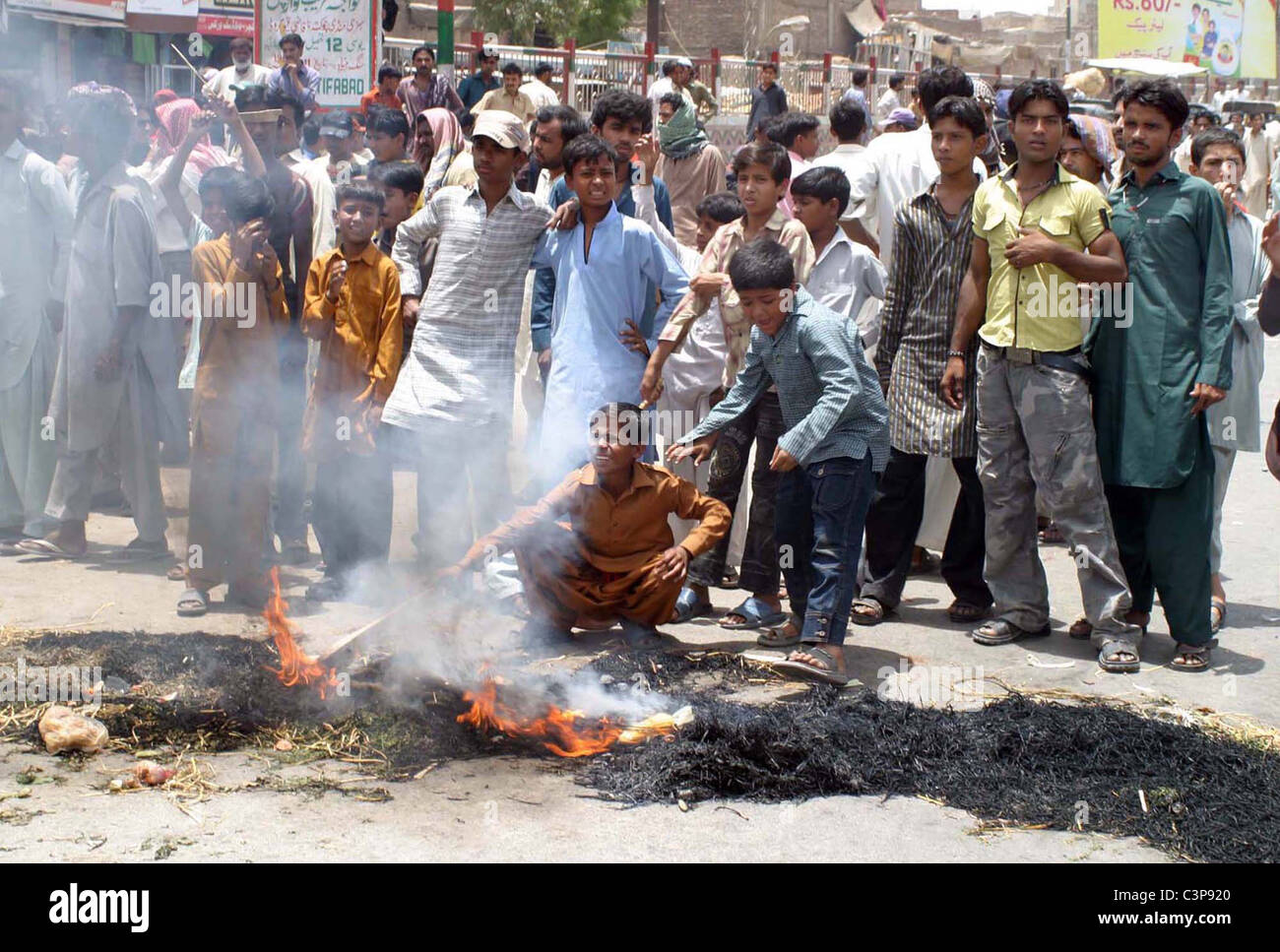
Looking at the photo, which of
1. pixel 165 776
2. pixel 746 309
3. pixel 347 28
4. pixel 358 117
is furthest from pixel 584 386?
pixel 358 117

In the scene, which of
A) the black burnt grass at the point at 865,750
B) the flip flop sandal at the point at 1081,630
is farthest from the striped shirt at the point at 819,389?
the flip flop sandal at the point at 1081,630

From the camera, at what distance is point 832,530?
5832 millimetres

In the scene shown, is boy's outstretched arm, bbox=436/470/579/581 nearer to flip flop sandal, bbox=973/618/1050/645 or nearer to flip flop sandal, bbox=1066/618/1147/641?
flip flop sandal, bbox=973/618/1050/645

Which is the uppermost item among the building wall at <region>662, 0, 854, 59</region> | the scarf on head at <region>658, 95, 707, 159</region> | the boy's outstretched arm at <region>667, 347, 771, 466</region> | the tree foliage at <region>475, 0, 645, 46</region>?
the building wall at <region>662, 0, 854, 59</region>

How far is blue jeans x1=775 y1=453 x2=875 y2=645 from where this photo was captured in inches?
225

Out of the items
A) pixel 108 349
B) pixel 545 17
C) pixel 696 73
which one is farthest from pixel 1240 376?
pixel 545 17

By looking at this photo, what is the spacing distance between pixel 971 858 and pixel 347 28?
9.21 m

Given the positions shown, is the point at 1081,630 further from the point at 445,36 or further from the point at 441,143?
the point at 445,36

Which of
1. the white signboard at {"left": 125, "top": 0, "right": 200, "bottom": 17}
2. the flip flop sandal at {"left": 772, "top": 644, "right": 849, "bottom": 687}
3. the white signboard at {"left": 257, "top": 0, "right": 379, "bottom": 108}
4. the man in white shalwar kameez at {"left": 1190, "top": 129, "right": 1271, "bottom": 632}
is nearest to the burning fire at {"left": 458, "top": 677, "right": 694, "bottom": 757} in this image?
the flip flop sandal at {"left": 772, "top": 644, "right": 849, "bottom": 687}

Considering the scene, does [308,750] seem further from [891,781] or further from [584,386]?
[584,386]

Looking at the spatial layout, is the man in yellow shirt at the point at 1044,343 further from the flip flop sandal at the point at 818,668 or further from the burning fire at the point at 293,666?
the burning fire at the point at 293,666

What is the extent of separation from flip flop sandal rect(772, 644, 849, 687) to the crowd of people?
3cm

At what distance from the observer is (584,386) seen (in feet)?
21.5

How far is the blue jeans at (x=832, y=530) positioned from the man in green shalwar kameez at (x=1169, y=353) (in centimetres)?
119
